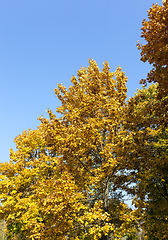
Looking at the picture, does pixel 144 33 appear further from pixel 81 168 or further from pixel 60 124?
pixel 81 168

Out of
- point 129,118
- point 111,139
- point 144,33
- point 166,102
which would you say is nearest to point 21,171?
point 111,139

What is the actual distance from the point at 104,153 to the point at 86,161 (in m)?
1.55

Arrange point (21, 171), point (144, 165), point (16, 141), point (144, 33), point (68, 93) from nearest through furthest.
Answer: point (144, 33) < point (144, 165) < point (68, 93) < point (21, 171) < point (16, 141)

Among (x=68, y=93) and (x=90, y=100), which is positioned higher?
(x=68, y=93)

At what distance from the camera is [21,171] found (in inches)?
617

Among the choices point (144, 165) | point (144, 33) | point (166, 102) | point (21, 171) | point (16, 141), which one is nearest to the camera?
point (144, 33)

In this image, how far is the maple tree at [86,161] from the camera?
696 cm

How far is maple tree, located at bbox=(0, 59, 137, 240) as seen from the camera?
6.96m

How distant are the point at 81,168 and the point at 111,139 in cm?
218

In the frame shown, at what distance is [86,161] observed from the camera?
9.04 meters

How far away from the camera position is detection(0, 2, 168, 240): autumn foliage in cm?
658

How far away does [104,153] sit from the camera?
309 inches

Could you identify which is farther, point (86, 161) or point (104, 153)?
point (86, 161)

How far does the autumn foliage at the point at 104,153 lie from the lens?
6.58 metres
